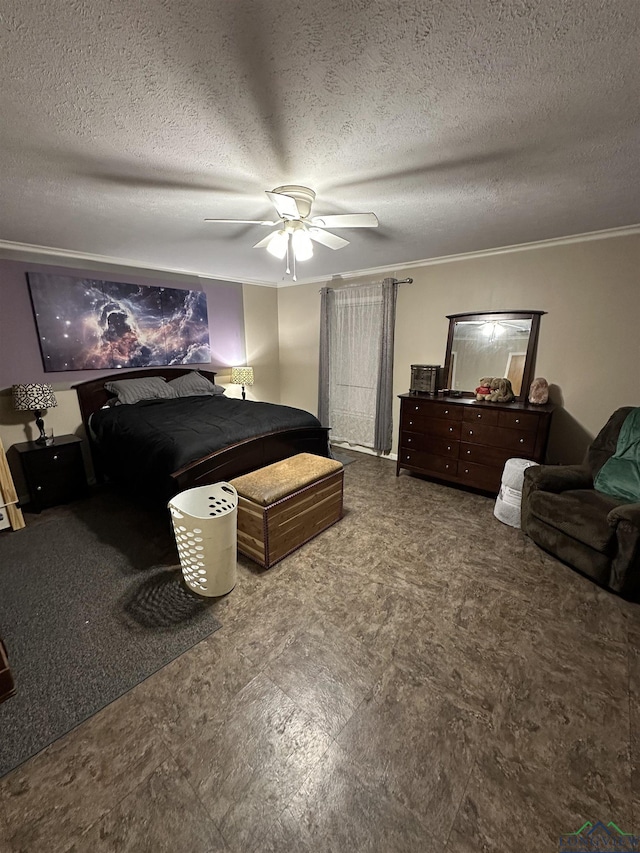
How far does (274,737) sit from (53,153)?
2.70 meters

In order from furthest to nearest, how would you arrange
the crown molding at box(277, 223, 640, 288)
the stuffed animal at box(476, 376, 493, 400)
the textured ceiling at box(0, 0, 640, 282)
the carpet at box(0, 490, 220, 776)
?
the stuffed animal at box(476, 376, 493, 400)
the crown molding at box(277, 223, 640, 288)
the carpet at box(0, 490, 220, 776)
the textured ceiling at box(0, 0, 640, 282)

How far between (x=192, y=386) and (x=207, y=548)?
107 inches

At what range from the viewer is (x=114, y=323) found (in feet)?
12.1

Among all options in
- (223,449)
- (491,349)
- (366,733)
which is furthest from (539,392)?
(366,733)

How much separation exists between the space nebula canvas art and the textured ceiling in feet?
3.48

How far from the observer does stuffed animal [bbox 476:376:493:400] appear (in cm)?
339

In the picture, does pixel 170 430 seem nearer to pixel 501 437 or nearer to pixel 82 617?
pixel 82 617

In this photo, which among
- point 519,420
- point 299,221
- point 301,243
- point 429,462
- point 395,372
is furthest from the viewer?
point 395,372

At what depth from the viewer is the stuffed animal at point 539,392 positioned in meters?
3.08

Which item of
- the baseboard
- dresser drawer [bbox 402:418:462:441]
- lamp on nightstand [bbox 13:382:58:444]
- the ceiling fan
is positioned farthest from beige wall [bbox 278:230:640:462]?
lamp on nightstand [bbox 13:382:58:444]

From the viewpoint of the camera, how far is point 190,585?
2113 millimetres

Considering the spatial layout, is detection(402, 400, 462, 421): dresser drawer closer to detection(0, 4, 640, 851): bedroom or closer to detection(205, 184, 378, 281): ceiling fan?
detection(0, 4, 640, 851): bedroom

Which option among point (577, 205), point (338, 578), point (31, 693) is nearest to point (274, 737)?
point (338, 578)

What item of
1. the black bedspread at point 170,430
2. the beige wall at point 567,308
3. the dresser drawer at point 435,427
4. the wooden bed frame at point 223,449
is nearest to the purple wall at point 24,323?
the wooden bed frame at point 223,449
